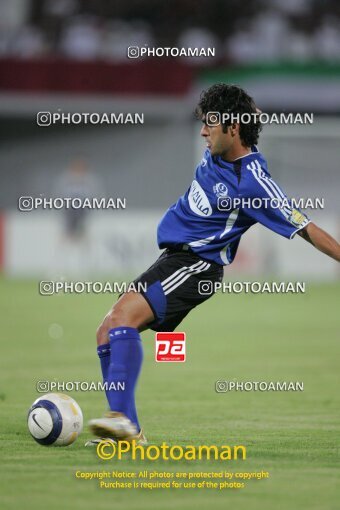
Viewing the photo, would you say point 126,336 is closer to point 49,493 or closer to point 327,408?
point 49,493

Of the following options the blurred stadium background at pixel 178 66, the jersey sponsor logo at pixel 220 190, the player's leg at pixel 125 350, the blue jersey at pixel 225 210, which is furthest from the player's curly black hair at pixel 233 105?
the blurred stadium background at pixel 178 66

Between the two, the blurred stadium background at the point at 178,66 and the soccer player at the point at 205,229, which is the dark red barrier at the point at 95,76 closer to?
the blurred stadium background at the point at 178,66

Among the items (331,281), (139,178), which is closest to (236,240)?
(331,281)

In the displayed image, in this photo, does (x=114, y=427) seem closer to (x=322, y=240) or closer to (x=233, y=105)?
(x=322, y=240)

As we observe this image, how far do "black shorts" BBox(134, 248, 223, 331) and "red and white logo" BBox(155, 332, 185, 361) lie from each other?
54cm

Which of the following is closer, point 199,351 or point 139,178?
point 199,351

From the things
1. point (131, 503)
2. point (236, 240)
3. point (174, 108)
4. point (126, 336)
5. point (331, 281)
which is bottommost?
point (131, 503)

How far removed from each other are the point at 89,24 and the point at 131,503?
70.7ft

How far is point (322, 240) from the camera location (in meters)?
5.92

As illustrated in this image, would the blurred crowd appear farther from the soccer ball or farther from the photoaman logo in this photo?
the photoaman logo

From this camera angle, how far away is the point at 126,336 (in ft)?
19.7

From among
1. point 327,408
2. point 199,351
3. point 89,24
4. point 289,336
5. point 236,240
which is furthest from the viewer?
point 89,24

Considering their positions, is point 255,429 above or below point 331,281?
below

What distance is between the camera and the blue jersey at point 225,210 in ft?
19.8
